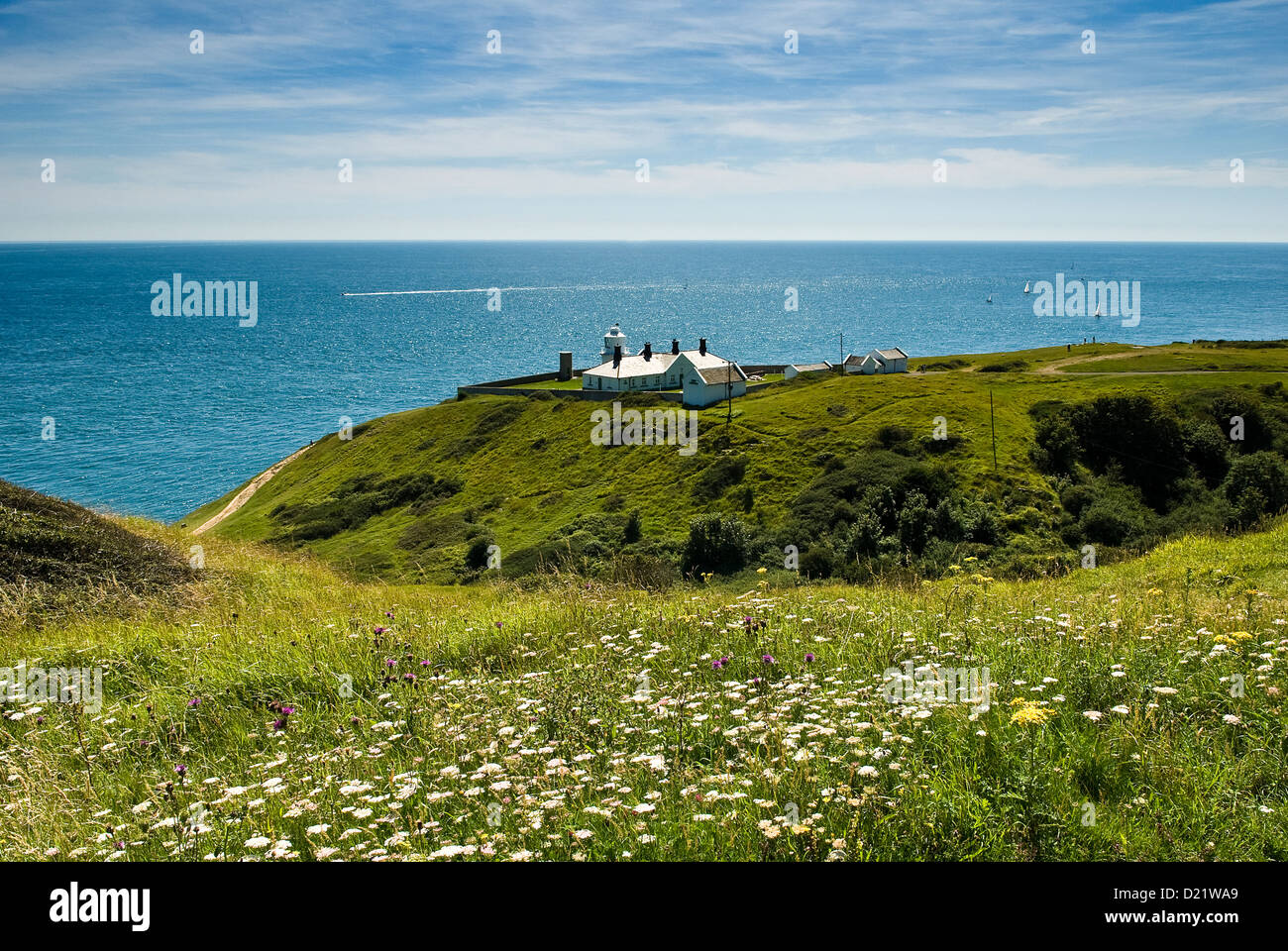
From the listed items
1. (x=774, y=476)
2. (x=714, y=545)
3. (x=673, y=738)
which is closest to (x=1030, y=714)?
(x=673, y=738)

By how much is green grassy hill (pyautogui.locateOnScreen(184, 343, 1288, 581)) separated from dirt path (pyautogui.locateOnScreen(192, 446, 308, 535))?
176 centimetres

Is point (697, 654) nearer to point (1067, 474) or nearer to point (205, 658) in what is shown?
point (205, 658)

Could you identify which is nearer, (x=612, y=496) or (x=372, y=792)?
(x=372, y=792)

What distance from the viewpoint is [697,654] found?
887 cm

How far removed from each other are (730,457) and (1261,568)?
175 ft

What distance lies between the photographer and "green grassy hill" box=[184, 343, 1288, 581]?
181 ft

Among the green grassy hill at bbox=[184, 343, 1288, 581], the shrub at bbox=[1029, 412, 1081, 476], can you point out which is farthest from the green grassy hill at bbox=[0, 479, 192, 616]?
the shrub at bbox=[1029, 412, 1081, 476]

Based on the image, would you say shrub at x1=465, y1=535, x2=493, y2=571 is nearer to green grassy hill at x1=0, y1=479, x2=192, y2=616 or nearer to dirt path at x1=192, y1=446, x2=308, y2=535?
dirt path at x1=192, y1=446, x2=308, y2=535

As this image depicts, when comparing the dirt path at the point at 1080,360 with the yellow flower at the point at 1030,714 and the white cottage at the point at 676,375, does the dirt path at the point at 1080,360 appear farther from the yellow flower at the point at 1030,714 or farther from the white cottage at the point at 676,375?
the yellow flower at the point at 1030,714

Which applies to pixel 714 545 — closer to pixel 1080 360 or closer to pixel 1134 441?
pixel 1134 441

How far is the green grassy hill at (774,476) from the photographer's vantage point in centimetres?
5516

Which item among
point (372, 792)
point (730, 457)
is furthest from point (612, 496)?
point (372, 792)

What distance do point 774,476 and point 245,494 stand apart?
2170 inches

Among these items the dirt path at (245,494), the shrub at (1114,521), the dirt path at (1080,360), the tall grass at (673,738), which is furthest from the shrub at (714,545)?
the dirt path at (1080,360)
